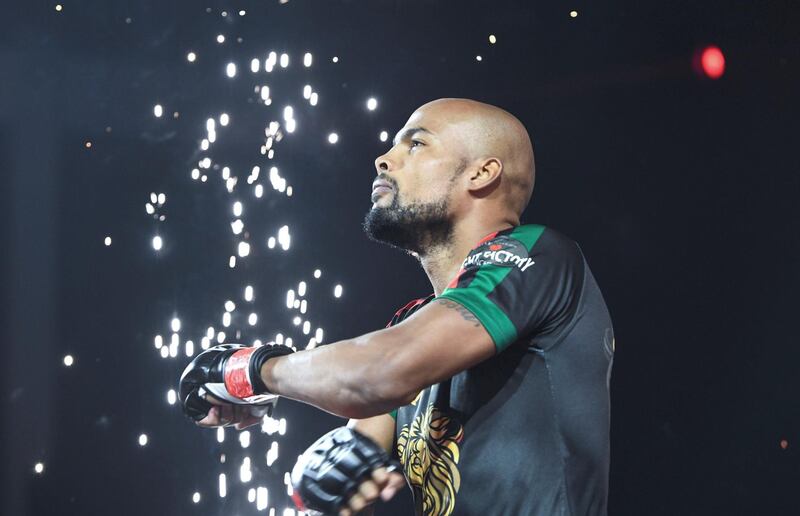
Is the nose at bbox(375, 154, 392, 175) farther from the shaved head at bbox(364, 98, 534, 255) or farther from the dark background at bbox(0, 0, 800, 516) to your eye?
the dark background at bbox(0, 0, 800, 516)

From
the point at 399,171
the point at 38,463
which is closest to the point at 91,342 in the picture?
the point at 38,463

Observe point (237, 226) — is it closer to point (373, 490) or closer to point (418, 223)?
point (418, 223)

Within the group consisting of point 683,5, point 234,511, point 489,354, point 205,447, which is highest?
point 683,5

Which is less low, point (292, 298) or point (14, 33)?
point (14, 33)

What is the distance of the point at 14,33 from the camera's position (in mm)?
2510

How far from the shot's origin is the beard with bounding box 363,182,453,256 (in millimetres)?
1484

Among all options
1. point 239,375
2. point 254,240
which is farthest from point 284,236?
point 239,375

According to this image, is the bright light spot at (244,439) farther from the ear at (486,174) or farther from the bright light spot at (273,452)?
the ear at (486,174)

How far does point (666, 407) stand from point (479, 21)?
122 cm

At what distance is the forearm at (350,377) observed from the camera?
1.14m

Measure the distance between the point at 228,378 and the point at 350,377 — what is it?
10.5 inches

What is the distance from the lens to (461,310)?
1.16 meters

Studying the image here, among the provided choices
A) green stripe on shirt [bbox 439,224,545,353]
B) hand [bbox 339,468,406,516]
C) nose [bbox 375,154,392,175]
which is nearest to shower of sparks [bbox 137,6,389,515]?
nose [bbox 375,154,392,175]

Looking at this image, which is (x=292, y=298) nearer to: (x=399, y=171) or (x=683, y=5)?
(x=399, y=171)
